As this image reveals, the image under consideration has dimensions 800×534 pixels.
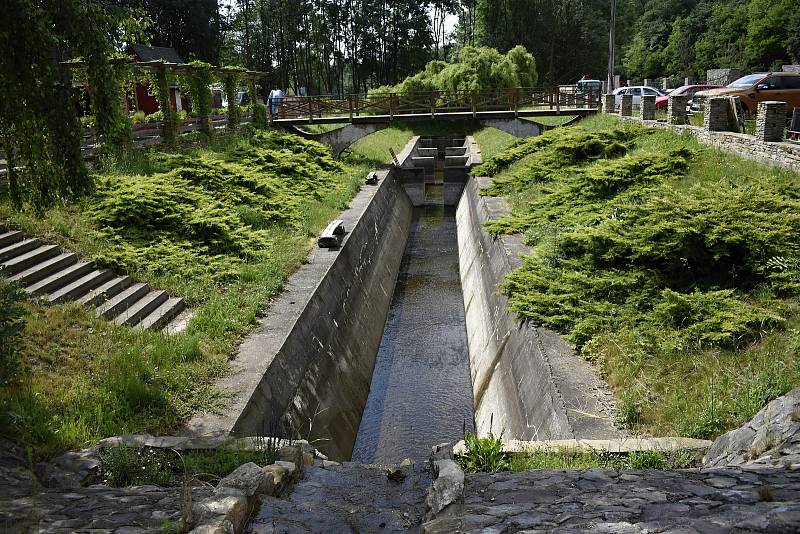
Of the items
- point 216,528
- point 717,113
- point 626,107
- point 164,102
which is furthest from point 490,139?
point 216,528

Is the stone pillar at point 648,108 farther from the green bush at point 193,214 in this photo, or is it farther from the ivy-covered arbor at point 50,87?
the ivy-covered arbor at point 50,87

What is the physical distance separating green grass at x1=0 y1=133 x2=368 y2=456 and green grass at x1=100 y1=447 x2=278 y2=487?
0.79 meters

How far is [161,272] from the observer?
1299cm

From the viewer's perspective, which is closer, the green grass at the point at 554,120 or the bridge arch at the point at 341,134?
the bridge arch at the point at 341,134

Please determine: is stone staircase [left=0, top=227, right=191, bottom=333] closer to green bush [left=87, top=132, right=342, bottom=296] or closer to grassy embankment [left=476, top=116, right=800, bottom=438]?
green bush [left=87, top=132, right=342, bottom=296]

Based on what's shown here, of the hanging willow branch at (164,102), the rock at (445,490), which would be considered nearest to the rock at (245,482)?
the rock at (445,490)

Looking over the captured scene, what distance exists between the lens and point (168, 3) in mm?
52500

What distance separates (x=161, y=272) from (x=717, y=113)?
1541 centimetres

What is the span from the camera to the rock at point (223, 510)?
4988 mm

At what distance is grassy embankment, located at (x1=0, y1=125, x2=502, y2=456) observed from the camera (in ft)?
25.3

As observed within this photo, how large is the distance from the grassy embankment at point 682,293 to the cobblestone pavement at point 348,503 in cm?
289

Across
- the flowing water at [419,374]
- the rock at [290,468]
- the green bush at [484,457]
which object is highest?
the rock at [290,468]

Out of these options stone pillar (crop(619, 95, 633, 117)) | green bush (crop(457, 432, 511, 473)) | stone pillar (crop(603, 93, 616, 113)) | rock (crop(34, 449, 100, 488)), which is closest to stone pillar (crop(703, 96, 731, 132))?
stone pillar (crop(619, 95, 633, 117))

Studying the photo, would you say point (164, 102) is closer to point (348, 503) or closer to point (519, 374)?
point (519, 374)
